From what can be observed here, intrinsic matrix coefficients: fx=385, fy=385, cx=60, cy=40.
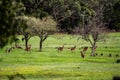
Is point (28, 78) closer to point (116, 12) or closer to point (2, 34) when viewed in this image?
point (2, 34)

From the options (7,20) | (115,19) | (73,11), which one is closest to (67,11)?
(73,11)

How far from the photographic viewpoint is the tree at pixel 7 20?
24.6m

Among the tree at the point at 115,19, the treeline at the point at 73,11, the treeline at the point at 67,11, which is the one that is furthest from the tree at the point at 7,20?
the tree at the point at 115,19

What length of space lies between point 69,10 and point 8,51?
65.1 meters

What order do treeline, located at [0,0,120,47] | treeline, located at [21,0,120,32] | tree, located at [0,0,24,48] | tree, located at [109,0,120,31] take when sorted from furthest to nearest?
tree, located at [109,0,120,31] → treeline, located at [21,0,120,32] → treeline, located at [0,0,120,47] → tree, located at [0,0,24,48]

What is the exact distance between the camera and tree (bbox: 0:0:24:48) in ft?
80.7

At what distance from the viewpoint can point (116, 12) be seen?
147 meters

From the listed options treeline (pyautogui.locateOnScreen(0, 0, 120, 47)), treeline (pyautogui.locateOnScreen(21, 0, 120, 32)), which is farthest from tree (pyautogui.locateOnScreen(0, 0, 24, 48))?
treeline (pyautogui.locateOnScreen(21, 0, 120, 32))

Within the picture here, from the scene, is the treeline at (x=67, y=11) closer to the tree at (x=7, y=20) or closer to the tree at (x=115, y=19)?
the tree at (x=115, y=19)

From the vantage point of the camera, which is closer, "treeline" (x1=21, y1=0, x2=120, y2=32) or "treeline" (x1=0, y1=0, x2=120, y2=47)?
"treeline" (x1=0, y1=0, x2=120, y2=47)

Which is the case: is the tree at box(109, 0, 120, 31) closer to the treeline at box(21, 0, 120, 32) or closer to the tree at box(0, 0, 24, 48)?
the treeline at box(21, 0, 120, 32)

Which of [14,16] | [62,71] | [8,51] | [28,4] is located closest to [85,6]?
[28,4]

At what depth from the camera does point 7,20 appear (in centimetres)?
2469

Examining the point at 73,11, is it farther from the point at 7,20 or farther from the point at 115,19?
the point at 7,20
